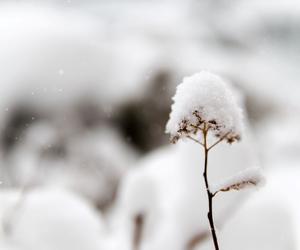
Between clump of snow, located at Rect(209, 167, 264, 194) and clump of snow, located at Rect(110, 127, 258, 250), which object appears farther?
clump of snow, located at Rect(110, 127, 258, 250)

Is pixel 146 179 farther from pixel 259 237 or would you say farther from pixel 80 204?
pixel 259 237

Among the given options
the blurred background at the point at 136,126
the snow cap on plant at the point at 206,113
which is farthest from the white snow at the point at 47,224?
the snow cap on plant at the point at 206,113

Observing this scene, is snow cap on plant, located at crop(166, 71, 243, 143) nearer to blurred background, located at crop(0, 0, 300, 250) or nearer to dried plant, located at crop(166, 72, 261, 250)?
dried plant, located at crop(166, 72, 261, 250)

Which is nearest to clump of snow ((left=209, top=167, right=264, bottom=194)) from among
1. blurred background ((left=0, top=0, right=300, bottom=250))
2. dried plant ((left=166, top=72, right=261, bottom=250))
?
dried plant ((left=166, top=72, right=261, bottom=250))

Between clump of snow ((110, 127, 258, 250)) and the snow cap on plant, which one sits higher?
clump of snow ((110, 127, 258, 250))

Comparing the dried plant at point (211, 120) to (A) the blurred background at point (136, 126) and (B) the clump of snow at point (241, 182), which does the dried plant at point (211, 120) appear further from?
(A) the blurred background at point (136, 126)

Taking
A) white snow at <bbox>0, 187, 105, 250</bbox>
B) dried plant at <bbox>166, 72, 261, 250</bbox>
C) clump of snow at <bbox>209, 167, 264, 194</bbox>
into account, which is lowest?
clump of snow at <bbox>209, 167, 264, 194</bbox>

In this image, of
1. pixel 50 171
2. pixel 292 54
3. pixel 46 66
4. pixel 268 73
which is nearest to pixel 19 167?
pixel 50 171

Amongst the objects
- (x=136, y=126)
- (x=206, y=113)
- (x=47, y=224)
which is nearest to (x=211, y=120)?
(x=206, y=113)
